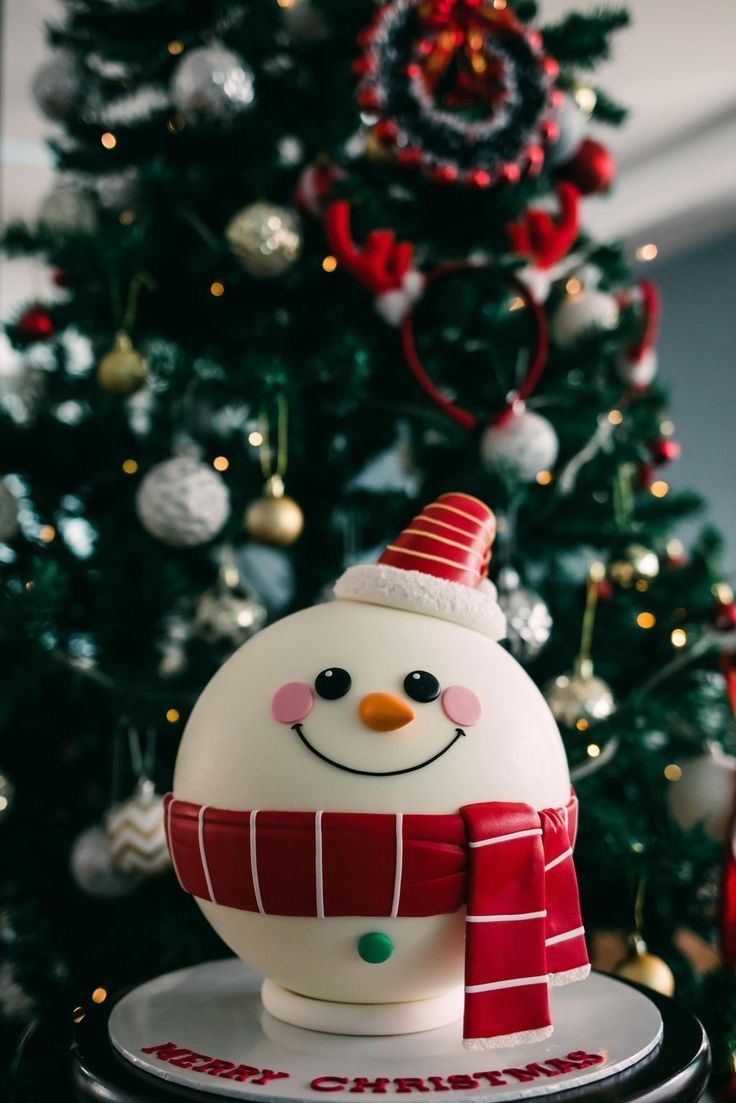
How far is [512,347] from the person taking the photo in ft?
4.51

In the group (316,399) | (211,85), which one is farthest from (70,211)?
(316,399)

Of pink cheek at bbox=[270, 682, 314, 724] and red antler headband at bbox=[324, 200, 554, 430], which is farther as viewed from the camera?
red antler headband at bbox=[324, 200, 554, 430]

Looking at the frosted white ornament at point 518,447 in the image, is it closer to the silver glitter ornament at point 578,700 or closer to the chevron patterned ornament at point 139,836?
the silver glitter ornament at point 578,700

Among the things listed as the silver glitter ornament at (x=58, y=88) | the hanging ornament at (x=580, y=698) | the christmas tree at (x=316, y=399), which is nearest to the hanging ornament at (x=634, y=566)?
the christmas tree at (x=316, y=399)

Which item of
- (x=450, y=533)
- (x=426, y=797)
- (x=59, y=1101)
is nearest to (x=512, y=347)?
(x=450, y=533)

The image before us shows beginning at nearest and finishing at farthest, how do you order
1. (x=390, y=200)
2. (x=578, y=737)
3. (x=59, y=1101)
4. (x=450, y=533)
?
(x=450, y=533), (x=59, y=1101), (x=578, y=737), (x=390, y=200)

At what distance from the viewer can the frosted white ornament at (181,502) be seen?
3.75 feet

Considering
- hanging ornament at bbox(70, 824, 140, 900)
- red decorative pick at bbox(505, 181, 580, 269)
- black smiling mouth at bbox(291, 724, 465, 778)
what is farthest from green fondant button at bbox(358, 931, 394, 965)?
red decorative pick at bbox(505, 181, 580, 269)

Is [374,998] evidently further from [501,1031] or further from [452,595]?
[452,595]

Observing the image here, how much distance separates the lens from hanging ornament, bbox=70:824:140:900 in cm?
117

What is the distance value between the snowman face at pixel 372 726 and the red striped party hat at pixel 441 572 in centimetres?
1

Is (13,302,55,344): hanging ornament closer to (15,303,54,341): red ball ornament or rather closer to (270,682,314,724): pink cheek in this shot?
(15,303,54,341): red ball ornament

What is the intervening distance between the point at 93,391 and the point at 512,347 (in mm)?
595

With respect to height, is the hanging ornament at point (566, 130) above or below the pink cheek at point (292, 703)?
above
